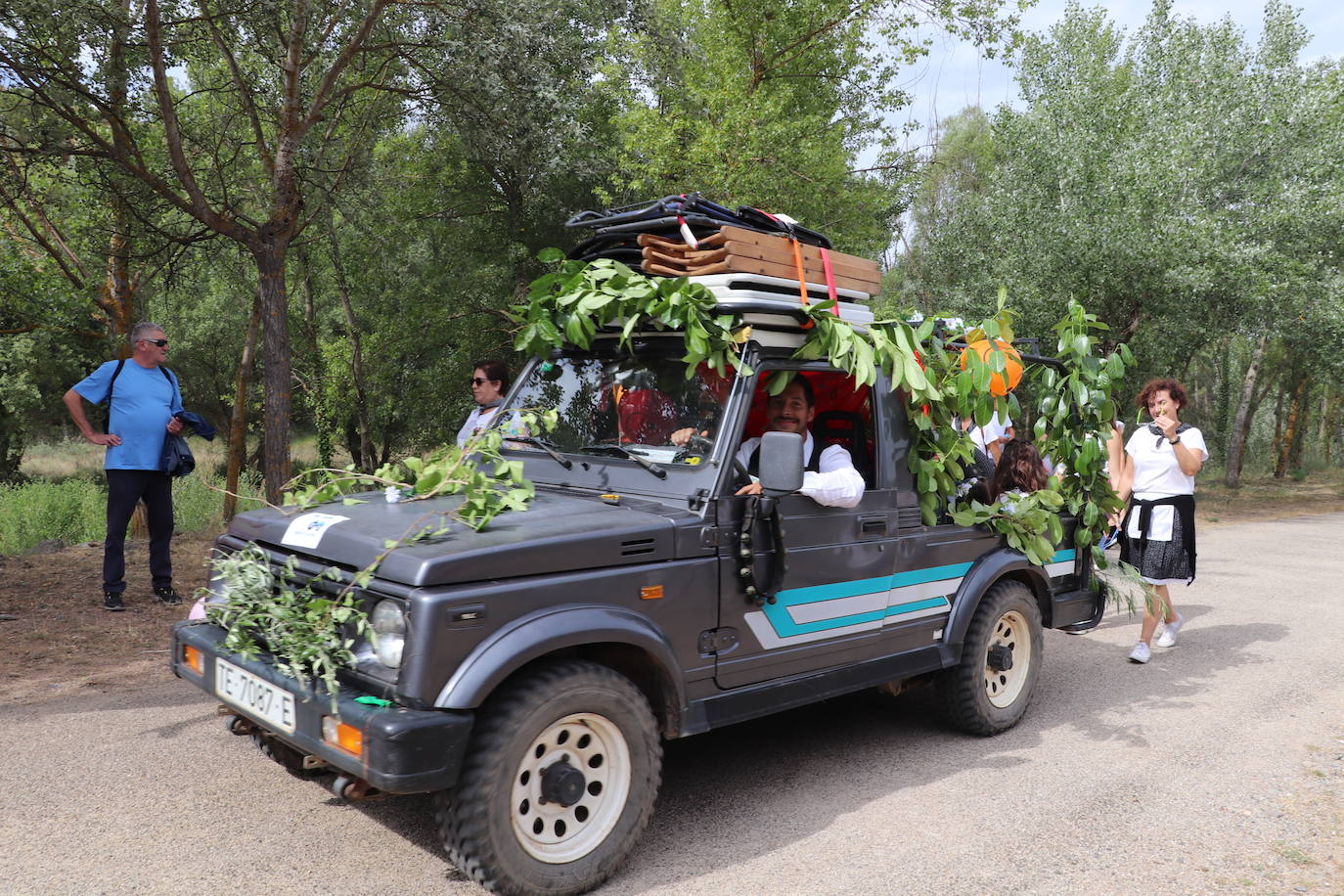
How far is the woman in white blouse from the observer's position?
6672 mm

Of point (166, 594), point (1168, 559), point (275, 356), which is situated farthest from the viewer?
point (275, 356)

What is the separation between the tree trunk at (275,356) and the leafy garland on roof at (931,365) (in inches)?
221

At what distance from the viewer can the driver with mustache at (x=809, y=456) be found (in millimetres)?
4078

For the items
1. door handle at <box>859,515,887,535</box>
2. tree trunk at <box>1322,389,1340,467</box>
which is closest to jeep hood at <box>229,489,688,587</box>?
door handle at <box>859,515,887,535</box>

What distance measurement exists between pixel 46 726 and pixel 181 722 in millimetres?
668

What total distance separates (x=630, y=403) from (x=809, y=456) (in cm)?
89

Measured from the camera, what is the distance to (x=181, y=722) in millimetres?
4941

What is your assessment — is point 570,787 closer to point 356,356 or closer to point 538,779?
point 538,779

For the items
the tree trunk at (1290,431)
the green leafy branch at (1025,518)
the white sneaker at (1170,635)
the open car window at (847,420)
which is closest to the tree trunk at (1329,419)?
the tree trunk at (1290,431)

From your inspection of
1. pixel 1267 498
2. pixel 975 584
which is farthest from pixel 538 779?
pixel 1267 498

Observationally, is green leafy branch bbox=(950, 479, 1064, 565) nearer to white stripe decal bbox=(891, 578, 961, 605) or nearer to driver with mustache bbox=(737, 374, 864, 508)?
white stripe decal bbox=(891, 578, 961, 605)

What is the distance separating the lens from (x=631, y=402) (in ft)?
13.9

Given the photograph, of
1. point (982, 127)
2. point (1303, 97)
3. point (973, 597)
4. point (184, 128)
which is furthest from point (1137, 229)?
point (982, 127)

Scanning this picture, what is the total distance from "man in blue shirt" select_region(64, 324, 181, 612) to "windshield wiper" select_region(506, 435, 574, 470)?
3872 millimetres
